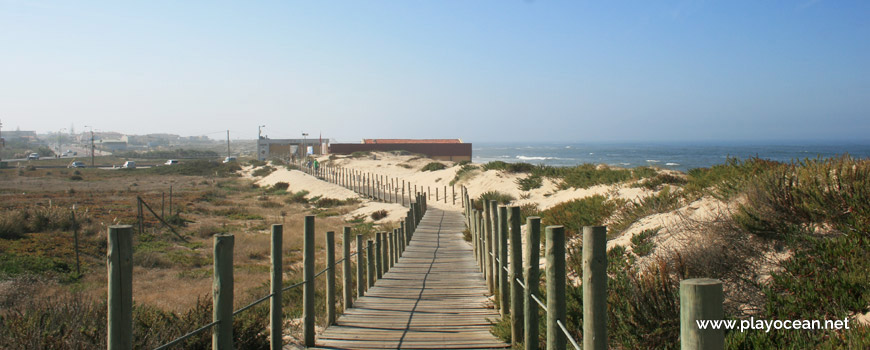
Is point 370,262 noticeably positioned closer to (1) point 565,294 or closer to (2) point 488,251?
(2) point 488,251

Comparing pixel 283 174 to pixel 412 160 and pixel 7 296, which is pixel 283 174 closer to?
pixel 412 160

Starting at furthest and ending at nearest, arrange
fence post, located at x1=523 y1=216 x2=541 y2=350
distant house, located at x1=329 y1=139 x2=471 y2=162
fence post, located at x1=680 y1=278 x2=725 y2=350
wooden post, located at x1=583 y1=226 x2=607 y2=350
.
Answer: distant house, located at x1=329 y1=139 x2=471 y2=162, fence post, located at x1=523 y1=216 x2=541 y2=350, wooden post, located at x1=583 y1=226 x2=607 y2=350, fence post, located at x1=680 y1=278 x2=725 y2=350

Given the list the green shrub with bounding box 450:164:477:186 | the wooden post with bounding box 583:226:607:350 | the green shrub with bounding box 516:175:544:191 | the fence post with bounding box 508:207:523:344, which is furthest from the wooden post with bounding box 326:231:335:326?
the green shrub with bounding box 450:164:477:186

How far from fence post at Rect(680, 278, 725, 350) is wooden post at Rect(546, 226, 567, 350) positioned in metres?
1.76

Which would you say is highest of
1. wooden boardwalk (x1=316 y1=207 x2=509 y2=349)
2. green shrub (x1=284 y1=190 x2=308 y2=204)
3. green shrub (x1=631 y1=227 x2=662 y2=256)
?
green shrub (x1=631 y1=227 x2=662 y2=256)

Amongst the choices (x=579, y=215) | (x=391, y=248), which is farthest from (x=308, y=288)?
(x=579, y=215)

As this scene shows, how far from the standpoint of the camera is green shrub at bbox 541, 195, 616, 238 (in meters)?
11.3

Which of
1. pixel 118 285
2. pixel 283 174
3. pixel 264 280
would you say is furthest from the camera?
pixel 283 174

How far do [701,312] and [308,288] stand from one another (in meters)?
4.97

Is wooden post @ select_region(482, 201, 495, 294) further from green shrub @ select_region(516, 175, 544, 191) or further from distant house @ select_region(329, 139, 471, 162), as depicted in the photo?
distant house @ select_region(329, 139, 471, 162)

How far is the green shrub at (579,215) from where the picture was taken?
446 inches

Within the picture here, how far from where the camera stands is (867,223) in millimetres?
6285

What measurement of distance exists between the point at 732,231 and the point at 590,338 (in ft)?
15.8

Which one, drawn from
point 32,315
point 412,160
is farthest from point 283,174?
point 32,315
